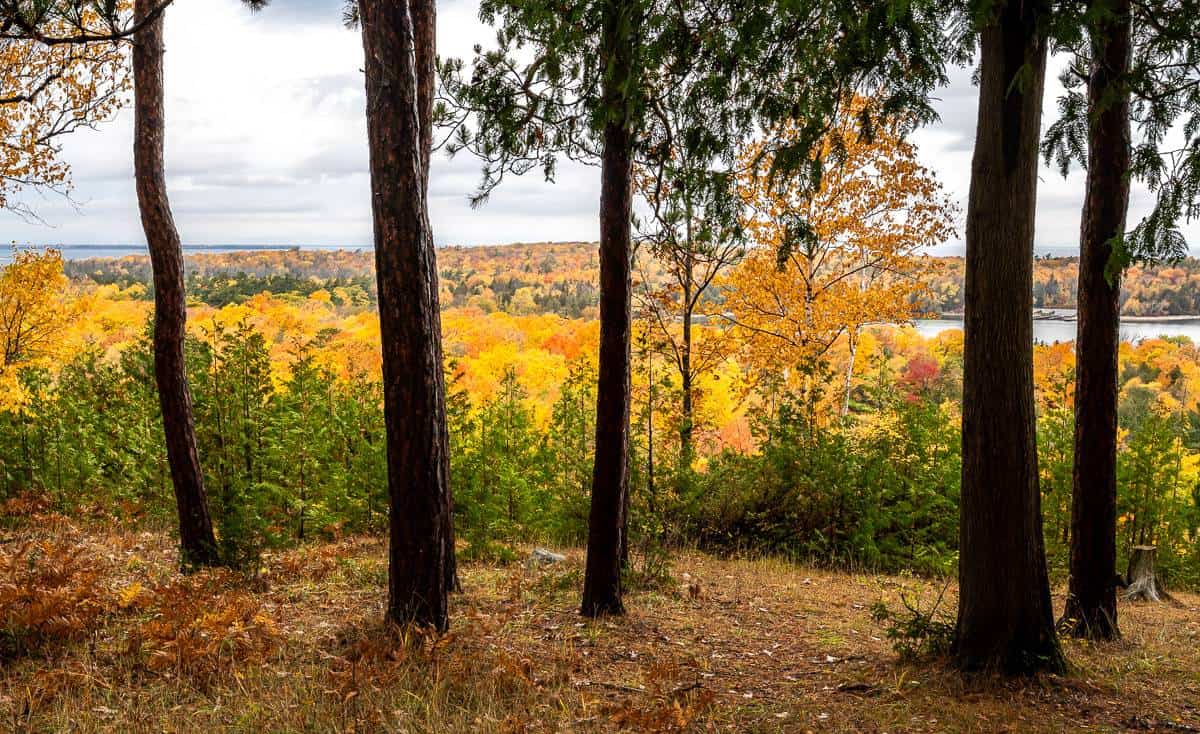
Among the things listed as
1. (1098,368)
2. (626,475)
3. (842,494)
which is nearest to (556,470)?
(842,494)

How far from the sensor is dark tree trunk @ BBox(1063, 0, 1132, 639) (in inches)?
228

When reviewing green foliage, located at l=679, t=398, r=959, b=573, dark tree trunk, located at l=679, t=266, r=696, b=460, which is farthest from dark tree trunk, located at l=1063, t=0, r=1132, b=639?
dark tree trunk, located at l=679, t=266, r=696, b=460

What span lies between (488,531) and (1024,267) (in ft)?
23.3

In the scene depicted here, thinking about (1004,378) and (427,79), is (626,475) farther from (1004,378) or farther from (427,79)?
(427,79)

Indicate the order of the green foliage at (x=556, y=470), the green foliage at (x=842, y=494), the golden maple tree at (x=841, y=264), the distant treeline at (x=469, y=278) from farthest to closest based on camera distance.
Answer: the distant treeline at (x=469, y=278) < the golden maple tree at (x=841, y=264) < the green foliage at (x=842, y=494) < the green foliage at (x=556, y=470)

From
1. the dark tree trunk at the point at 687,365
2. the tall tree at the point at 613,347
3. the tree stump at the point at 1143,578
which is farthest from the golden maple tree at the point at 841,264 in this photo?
the tall tree at the point at 613,347

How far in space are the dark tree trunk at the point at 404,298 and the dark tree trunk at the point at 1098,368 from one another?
4745mm

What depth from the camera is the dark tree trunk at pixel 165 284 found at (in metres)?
7.11

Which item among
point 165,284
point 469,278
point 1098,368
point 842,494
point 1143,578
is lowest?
point 1143,578

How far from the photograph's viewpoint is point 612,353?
6.20 m

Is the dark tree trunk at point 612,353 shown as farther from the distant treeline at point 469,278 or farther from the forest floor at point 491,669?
the distant treeline at point 469,278

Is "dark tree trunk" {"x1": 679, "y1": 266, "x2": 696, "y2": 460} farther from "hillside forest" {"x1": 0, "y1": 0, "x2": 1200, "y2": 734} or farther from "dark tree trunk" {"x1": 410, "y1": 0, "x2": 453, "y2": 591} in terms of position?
"dark tree trunk" {"x1": 410, "y1": 0, "x2": 453, "y2": 591}

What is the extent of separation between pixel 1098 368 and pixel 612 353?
12.0 feet

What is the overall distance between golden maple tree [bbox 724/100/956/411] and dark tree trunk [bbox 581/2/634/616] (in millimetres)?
8943
